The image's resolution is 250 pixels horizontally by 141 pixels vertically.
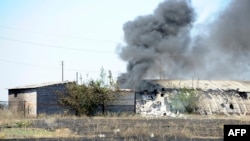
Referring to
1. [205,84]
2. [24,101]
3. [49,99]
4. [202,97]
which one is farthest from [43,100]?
[205,84]

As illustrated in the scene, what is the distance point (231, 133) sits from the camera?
29.3ft

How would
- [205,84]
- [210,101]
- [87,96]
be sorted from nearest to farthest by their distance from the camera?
1. [87,96]
2. [210,101]
3. [205,84]

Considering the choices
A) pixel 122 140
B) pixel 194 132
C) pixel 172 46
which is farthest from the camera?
pixel 172 46

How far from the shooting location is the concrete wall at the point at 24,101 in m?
36.2

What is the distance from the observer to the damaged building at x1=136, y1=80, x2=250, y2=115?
4356 centimetres

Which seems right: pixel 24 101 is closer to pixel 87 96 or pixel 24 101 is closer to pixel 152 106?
pixel 87 96

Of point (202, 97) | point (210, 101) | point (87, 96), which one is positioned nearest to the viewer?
point (87, 96)

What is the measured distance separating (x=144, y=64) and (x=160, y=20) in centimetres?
737

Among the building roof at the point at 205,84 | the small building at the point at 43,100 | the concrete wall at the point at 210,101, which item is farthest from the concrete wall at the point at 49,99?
the building roof at the point at 205,84

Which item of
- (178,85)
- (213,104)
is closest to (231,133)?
(213,104)

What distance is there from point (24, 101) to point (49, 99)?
2.41m

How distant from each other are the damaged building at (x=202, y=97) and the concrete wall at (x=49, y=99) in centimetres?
946

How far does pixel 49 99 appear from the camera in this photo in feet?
119

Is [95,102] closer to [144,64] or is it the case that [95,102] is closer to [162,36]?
[144,64]
